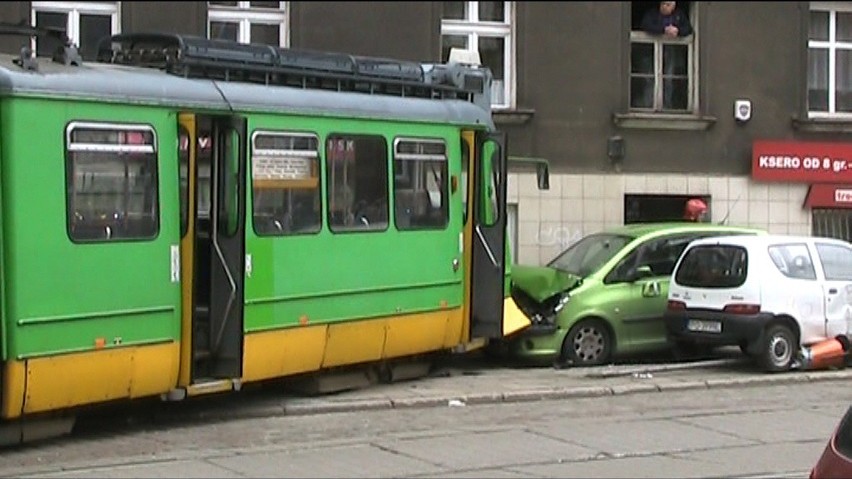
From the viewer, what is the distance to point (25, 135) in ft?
36.2

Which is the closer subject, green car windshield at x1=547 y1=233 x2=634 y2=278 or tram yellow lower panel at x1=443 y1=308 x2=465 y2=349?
tram yellow lower panel at x1=443 y1=308 x2=465 y2=349

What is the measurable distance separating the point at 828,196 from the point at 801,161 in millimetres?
690

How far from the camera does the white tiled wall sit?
72.1 ft

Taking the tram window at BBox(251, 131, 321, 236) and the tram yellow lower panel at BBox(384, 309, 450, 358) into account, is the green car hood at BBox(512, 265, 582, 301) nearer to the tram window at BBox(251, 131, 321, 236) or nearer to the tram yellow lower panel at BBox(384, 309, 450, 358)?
the tram yellow lower panel at BBox(384, 309, 450, 358)

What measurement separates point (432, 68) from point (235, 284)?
4.05m

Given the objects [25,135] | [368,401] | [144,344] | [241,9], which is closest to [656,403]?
[368,401]

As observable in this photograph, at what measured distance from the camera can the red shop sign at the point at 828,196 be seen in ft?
77.6

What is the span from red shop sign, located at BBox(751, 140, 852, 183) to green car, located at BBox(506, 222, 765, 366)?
5.03 metres

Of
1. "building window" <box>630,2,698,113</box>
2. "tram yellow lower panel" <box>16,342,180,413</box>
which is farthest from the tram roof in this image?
"building window" <box>630,2,698,113</box>

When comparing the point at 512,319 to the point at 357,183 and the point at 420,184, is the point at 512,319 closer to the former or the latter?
the point at 420,184

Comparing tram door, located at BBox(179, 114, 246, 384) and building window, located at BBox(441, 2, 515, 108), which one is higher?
building window, located at BBox(441, 2, 515, 108)

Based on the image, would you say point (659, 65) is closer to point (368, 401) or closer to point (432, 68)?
point (432, 68)

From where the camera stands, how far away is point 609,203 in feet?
74.0

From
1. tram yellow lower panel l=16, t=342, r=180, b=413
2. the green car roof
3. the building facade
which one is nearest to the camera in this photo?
tram yellow lower panel l=16, t=342, r=180, b=413
